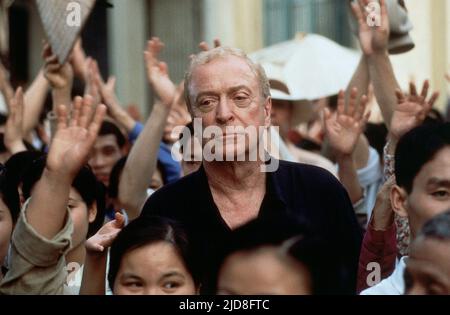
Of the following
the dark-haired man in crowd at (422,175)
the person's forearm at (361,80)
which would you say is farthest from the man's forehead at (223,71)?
the person's forearm at (361,80)

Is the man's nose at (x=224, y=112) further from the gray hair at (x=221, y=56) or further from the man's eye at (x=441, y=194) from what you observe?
the man's eye at (x=441, y=194)

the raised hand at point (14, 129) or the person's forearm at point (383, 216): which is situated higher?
the raised hand at point (14, 129)

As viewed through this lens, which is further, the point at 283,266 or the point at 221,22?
the point at 221,22

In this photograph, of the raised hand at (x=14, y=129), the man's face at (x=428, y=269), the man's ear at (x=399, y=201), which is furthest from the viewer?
the raised hand at (x=14, y=129)

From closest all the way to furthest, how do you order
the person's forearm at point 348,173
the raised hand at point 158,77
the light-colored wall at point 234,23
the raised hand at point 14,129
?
the person's forearm at point 348,173, the raised hand at point 158,77, the raised hand at point 14,129, the light-colored wall at point 234,23

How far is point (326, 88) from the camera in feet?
25.0

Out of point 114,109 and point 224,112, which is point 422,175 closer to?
point 224,112

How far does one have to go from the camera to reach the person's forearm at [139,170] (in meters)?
5.54

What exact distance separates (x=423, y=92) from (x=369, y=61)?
61cm

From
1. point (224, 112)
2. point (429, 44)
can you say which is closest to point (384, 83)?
point (224, 112)

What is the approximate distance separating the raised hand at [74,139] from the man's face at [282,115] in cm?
287

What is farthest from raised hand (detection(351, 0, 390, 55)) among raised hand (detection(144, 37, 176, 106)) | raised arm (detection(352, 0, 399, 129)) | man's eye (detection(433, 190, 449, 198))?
man's eye (detection(433, 190, 449, 198))
